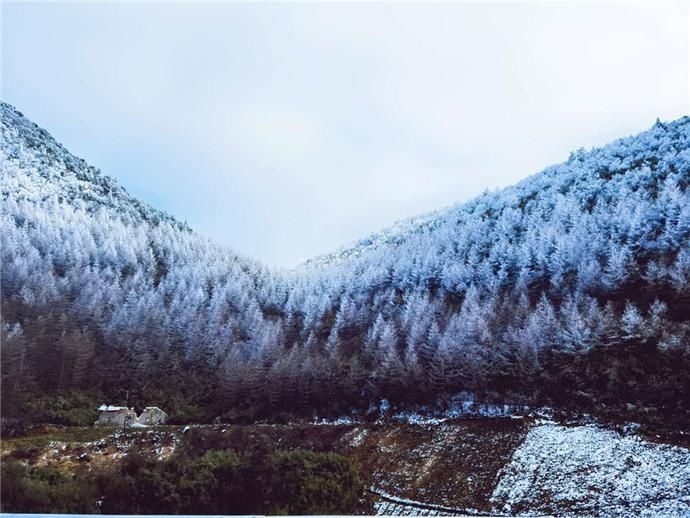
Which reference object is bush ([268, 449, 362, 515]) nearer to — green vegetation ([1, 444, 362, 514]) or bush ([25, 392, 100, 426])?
green vegetation ([1, 444, 362, 514])

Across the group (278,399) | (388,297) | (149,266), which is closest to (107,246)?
(149,266)

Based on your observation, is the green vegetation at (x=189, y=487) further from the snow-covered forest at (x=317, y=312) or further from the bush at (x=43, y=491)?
the snow-covered forest at (x=317, y=312)

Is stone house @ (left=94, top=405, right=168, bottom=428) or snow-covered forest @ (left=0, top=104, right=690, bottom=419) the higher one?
snow-covered forest @ (left=0, top=104, right=690, bottom=419)

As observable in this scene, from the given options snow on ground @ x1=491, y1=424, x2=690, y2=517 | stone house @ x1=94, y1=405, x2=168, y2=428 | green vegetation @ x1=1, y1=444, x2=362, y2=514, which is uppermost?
stone house @ x1=94, y1=405, x2=168, y2=428

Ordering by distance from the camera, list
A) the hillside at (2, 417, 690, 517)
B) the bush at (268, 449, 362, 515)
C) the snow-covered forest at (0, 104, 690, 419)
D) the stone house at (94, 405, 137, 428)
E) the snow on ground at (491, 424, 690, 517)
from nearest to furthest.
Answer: the snow on ground at (491, 424, 690, 517) < the hillside at (2, 417, 690, 517) < the bush at (268, 449, 362, 515) < the stone house at (94, 405, 137, 428) < the snow-covered forest at (0, 104, 690, 419)

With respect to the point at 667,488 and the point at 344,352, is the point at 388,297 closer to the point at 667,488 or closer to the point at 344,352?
the point at 344,352

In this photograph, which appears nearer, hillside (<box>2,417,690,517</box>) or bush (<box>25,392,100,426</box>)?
hillside (<box>2,417,690,517</box>)

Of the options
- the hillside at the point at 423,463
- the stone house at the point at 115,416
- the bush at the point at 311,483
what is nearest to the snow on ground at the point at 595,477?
the hillside at the point at 423,463

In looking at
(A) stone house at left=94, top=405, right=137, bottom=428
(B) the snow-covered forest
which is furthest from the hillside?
(B) the snow-covered forest
